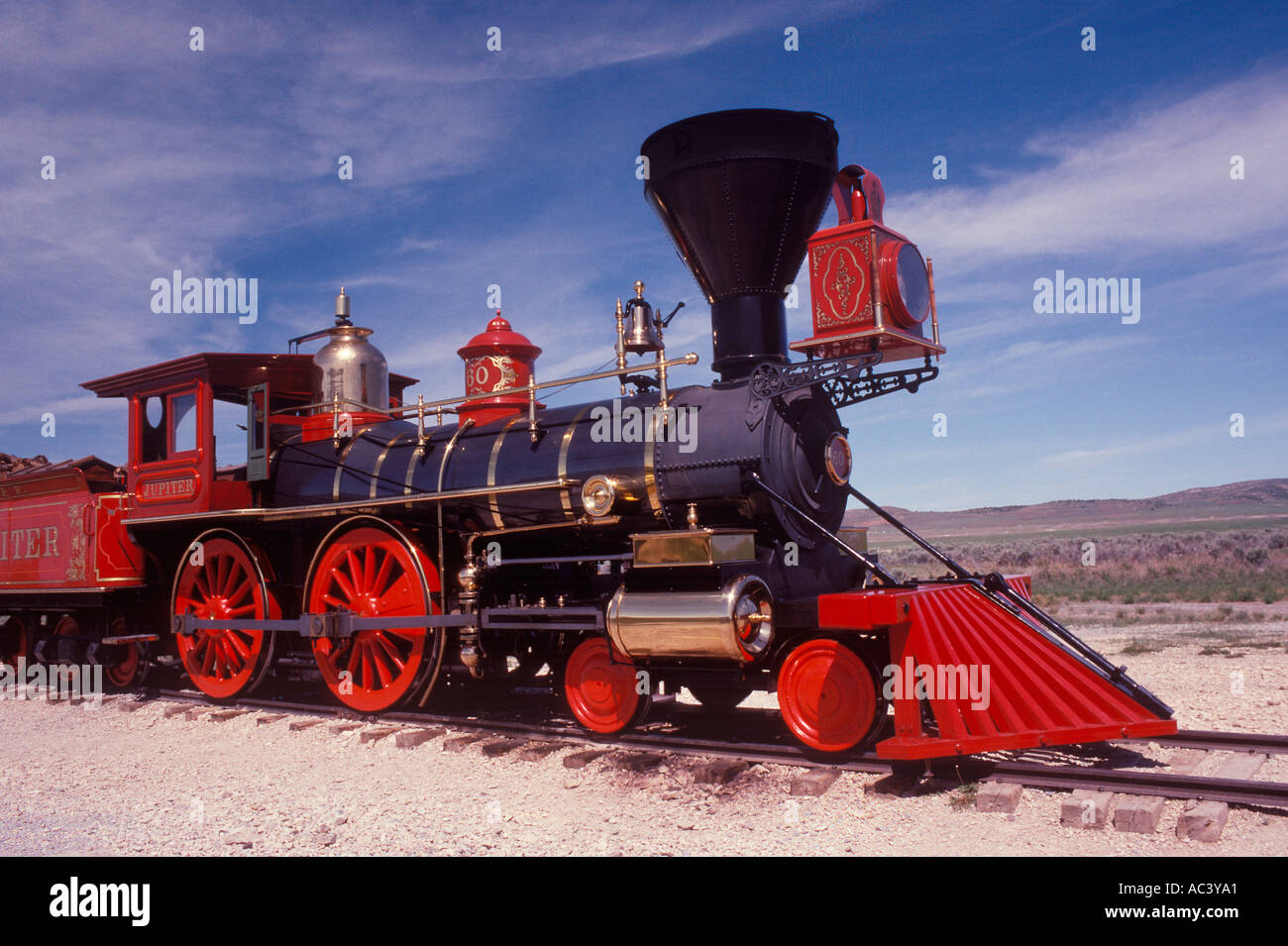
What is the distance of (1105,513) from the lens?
10438 centimetres

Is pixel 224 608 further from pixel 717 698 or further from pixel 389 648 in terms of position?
pixel 717 698

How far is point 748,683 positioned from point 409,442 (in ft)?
11.9

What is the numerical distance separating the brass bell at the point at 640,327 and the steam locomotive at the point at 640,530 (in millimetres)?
33

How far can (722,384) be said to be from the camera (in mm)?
6391

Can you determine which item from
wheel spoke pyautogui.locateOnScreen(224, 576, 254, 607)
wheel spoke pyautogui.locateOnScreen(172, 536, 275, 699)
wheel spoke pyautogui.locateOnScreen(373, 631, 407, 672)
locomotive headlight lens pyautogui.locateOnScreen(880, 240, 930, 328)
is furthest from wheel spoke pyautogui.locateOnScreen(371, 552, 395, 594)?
locomotive headlight lens pyautogui.locateOnScreen(880, 240, 930, 328)

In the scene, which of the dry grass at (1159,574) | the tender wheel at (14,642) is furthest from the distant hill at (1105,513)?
the tender wheel at (14,642)

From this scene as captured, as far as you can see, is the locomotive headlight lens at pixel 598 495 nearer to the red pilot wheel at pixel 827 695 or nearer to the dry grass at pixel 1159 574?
the red pilot wheel at pixel 827 695

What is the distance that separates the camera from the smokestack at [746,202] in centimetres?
651

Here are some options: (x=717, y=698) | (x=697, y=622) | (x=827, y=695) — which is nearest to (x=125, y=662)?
(x=717, y=698)

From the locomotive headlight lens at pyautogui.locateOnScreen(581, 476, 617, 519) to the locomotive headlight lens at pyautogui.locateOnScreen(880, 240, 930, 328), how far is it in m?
2.18

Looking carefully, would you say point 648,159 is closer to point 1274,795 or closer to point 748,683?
point 748,683

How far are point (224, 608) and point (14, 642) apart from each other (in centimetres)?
494

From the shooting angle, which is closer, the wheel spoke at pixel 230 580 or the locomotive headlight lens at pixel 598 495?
the locomotive headlight lens at pixel 598 495

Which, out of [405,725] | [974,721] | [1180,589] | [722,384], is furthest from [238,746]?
[1180,589]
